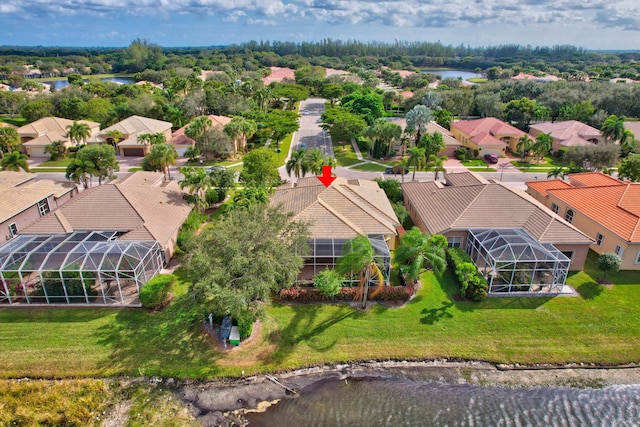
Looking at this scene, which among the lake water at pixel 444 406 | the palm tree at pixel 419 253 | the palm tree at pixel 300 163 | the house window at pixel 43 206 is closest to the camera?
the lake water at pixel 444 406

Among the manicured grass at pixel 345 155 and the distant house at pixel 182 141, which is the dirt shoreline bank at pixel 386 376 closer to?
the manicured grass at pixel 345 155

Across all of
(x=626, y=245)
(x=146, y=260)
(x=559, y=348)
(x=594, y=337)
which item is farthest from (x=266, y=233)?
(x=626, y=245)

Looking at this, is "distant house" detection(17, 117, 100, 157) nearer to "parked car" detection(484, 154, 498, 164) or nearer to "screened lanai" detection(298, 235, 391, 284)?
"screened lanai" detection(298, 235, 391, 284)

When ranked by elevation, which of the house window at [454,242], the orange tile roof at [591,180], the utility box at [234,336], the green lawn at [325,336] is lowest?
the green lawn at [325,336]

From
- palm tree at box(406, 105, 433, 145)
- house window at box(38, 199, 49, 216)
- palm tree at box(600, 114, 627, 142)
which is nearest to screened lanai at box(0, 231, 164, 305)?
house window at box(38, 199, 49, 216)

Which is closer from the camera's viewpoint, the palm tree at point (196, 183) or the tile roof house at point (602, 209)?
the tile roof house at point (602, 209)

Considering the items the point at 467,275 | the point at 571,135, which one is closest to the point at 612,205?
the point at 467,275

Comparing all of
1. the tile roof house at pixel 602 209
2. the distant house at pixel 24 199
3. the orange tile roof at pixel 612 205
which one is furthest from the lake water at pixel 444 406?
the distant house at pixel 24 199
